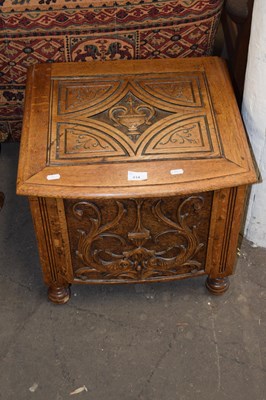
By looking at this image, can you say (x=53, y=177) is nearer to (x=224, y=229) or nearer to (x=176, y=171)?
(x=176, y=171)

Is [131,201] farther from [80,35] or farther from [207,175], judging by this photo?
[80,35]

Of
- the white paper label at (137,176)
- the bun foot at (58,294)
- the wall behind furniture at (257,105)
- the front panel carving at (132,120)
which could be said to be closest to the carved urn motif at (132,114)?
the front panel carving at (132,120)

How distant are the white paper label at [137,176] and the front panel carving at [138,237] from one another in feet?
0.25

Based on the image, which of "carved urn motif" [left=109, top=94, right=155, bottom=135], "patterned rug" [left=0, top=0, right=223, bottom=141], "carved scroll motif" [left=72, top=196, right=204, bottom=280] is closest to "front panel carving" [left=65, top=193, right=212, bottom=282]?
"carved scroll motif" [left=72, top=196, right=204, bottom=280]

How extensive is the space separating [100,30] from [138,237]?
0.76 meters

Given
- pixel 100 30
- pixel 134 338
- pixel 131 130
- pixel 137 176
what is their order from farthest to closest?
pixel 100 30 < pixel 134 338 < pixel 131 130 < pixel 137 176

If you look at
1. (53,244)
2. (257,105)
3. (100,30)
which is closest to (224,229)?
(257,105)

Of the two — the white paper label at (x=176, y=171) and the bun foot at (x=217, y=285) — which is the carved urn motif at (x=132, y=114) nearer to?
the white paper label at (x=176, y=171)

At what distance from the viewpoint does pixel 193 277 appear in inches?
77.6

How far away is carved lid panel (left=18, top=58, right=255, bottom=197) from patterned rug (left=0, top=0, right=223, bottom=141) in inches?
4.8

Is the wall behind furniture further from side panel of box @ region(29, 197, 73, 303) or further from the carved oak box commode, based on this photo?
side panel of box @ region(29, 197, 73, 303)

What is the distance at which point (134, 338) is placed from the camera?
1.89 metres

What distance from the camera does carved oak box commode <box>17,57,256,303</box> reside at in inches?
62.2

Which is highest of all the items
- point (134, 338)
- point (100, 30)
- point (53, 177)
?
point (100, 30)
